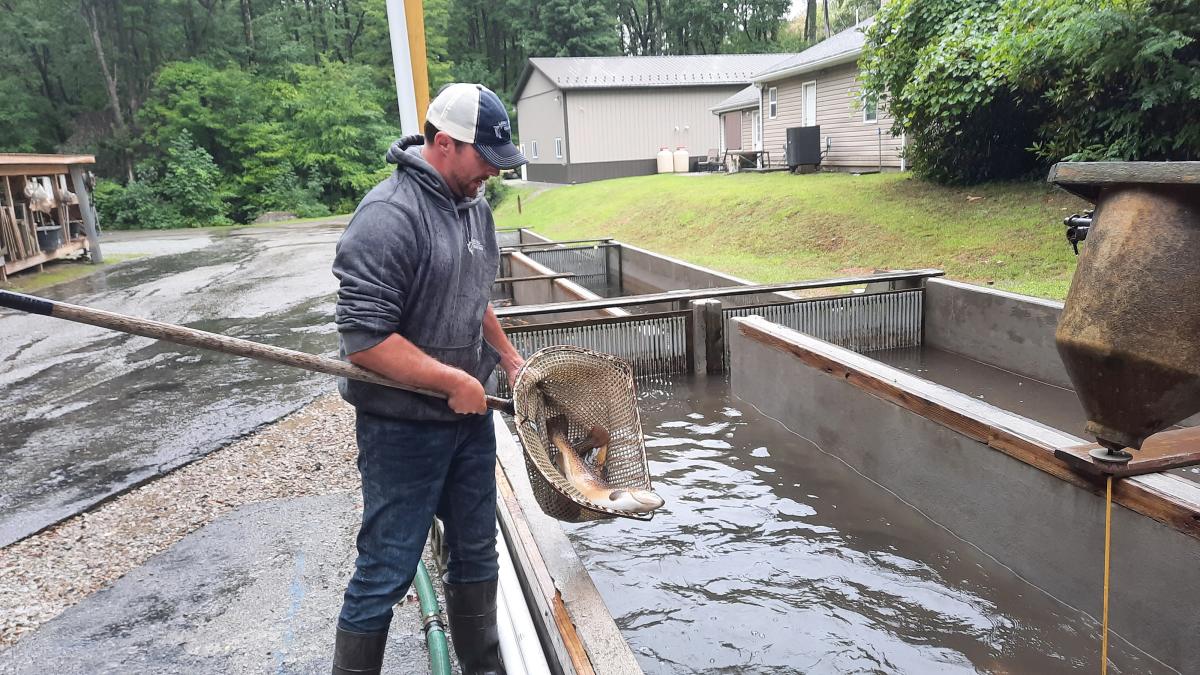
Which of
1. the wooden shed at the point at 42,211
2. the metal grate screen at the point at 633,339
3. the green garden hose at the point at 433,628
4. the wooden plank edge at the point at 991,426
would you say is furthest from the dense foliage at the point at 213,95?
the green garden hose at the point at 433,628

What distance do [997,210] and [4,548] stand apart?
1235 cm

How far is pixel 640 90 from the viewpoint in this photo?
34.5m

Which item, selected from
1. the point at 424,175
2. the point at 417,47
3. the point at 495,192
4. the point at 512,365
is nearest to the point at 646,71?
the point at 495,192

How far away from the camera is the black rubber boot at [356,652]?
2.44m

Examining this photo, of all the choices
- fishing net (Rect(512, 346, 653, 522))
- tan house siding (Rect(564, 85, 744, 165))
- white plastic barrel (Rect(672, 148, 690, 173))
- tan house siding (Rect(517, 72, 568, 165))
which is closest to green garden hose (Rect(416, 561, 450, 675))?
fishing net (Rect(512, 346, 653, 522))

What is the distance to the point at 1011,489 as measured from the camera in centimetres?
389

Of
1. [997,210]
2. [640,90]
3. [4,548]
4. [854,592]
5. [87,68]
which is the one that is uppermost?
[87,68]

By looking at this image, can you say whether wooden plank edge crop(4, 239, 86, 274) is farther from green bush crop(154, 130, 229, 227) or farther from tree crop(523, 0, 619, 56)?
tree crop(523, 0, 619, 56)

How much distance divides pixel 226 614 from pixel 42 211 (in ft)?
60.7

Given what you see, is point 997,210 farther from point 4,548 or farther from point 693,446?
point 4,548

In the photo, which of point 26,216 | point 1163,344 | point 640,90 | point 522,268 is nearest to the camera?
point 1163,344

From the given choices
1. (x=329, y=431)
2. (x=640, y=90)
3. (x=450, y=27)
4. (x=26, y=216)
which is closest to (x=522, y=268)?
(x=329, y=431)

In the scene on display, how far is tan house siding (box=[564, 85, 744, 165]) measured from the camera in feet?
111

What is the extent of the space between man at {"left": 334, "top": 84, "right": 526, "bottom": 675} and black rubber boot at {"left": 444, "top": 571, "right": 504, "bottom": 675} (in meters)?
0.34
